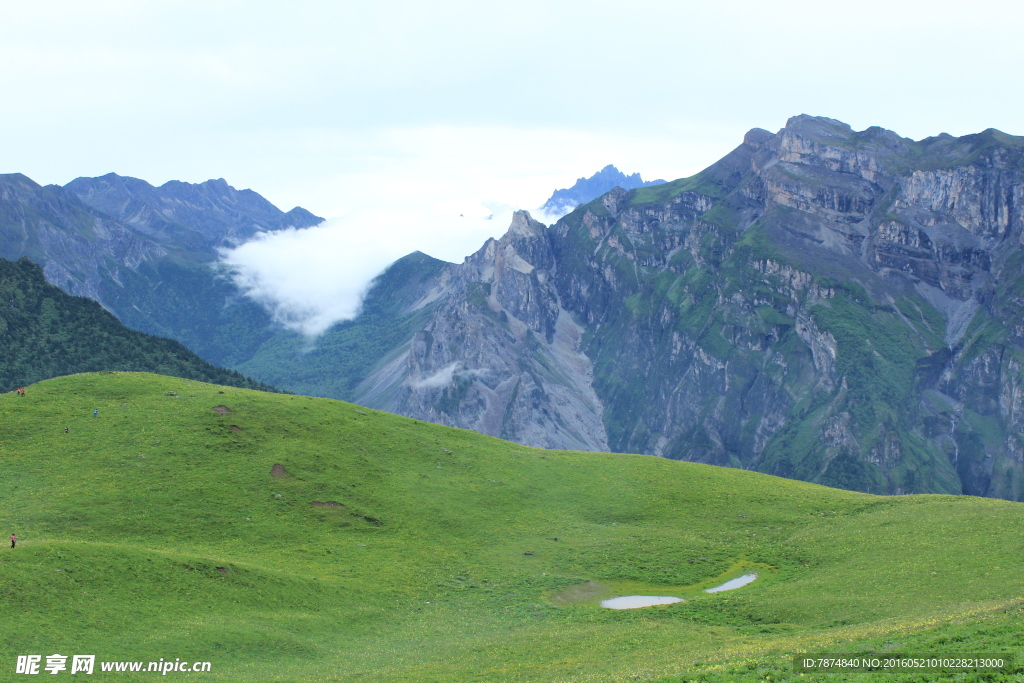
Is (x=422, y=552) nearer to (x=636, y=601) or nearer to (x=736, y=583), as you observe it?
(x=636, y=601)

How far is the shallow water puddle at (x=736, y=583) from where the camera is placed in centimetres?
7922

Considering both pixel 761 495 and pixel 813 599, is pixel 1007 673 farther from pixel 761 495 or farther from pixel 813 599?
pixel 761 495

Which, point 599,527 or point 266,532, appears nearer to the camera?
point 266,532

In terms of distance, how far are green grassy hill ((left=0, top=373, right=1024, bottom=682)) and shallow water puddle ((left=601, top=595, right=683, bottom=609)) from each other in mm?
1378

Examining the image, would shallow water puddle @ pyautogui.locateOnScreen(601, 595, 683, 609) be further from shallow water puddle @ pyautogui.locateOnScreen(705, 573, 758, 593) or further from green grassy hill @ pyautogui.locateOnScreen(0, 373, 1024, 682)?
shallow water puddle @ pyautogui.locateOnScreen(705, 573, 758, 593)

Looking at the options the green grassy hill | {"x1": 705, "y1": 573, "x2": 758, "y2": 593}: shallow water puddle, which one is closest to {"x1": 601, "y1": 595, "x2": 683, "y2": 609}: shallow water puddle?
the green grassy hill

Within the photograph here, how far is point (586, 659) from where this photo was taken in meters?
55.7

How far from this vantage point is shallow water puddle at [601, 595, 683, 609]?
7555 cm

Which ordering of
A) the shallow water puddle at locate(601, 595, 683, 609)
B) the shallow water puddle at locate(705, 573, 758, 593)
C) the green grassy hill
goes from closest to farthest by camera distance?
the green grassy hill, the shallow water puddle at locate(601, 595, 683, 609), the shallow water puddle at locate(705, 573, 758, 593)

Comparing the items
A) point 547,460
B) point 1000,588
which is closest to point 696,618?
point 1000,588

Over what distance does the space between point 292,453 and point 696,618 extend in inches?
2080

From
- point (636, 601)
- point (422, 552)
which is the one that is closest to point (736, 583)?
point (636, 601)

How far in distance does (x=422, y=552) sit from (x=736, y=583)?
3220 centimetres

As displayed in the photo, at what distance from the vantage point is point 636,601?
76.9m
